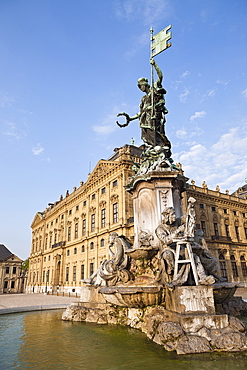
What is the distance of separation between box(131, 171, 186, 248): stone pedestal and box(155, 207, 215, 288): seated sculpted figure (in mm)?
585

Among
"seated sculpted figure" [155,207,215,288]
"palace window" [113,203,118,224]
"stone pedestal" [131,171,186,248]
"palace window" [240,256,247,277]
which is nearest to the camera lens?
A: "seated sculpted figure" [155,207,215,288]

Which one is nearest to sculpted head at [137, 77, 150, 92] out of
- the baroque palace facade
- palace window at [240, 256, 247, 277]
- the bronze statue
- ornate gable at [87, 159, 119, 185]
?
the bronze statue

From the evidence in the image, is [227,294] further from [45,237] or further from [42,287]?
[45,237]

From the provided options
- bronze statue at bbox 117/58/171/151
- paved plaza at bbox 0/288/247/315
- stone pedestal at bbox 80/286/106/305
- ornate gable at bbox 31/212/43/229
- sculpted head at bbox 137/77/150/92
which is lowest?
paved plaza at bbox 0/288/247/315

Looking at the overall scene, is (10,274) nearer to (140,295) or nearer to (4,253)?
(4,253)

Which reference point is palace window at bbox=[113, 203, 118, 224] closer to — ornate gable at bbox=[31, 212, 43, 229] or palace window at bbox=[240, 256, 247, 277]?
palace window at bbox=[240, 256, 247, 277]

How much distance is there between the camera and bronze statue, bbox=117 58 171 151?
10.1 m

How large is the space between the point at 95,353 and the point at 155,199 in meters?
4.96

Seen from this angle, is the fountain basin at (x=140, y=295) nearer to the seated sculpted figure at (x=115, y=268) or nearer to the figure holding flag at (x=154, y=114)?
the seated sculpted figure at (x=115, y=268)

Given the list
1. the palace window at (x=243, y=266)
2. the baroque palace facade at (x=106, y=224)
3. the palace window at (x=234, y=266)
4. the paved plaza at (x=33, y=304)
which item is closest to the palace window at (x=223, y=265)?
the baroque palace facade at (x=106, y=224)

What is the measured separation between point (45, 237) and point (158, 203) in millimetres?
49980

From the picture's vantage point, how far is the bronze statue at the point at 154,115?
10.1 meters

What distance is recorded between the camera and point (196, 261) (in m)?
5.93

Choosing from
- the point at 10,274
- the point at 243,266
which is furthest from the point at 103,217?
the point at 10,274
